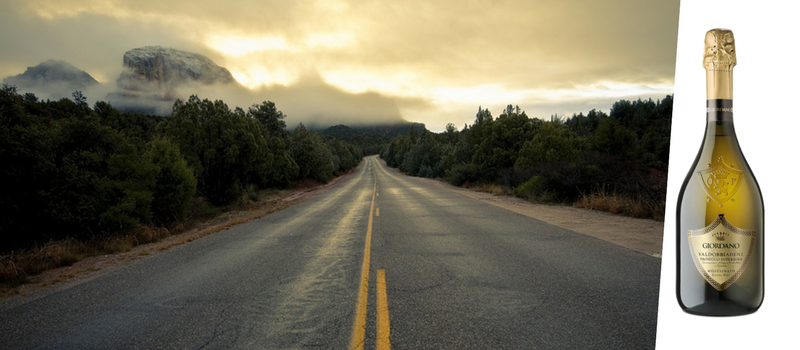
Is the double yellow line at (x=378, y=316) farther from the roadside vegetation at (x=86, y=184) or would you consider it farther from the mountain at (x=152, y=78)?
the mountain at (x=152, y=78)

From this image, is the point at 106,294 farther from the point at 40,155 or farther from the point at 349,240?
the point at 40,155

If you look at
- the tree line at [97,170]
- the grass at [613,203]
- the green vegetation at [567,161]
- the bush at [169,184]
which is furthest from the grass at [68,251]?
the grass at [613,203]

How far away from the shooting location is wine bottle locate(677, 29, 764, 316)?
1191mm

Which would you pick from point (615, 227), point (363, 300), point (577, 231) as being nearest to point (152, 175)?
point (363, 300)

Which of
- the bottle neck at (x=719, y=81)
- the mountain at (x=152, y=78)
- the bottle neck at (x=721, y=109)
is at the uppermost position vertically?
the mountain at (x=152, y=78)

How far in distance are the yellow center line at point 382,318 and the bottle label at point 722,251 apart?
261 cm

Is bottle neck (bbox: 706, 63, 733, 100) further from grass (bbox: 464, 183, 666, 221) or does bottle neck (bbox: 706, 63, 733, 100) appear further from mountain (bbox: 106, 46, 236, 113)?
mountain (bbox: 106, 46, 236, 113)

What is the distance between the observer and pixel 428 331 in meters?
3.62

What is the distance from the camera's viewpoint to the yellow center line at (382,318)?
340 cm

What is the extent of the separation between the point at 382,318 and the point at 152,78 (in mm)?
64935

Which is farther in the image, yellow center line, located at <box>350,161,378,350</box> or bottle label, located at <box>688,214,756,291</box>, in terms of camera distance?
yellow center line, located at <box>350,161,378,350</box>

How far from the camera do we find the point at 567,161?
22.9 meters

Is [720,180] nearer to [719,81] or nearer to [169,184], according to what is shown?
[719,81]

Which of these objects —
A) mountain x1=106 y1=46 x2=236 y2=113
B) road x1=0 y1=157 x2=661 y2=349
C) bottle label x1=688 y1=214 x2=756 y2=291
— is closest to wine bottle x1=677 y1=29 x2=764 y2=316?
bottle label x1=688 y1=214 x2=756 y2=291
